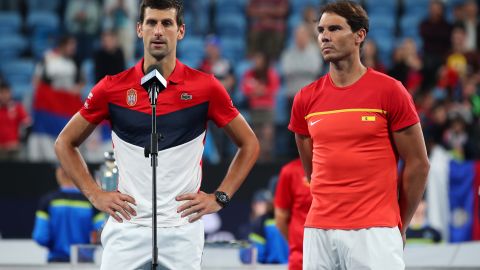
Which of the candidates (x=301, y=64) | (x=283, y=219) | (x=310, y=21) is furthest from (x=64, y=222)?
(x=310, y=21)

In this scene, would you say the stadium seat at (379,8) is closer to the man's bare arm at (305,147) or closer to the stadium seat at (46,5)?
the stadium seat at (46,5)

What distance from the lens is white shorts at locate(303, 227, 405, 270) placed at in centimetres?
491

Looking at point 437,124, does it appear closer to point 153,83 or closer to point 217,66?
point 217,66

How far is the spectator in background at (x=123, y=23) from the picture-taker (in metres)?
15.3

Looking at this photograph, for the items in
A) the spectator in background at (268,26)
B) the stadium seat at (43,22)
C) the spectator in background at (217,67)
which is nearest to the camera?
the spectator in background at (217,67)

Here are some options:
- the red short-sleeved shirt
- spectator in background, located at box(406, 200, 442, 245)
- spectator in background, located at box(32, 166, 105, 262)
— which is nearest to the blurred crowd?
spectator in background, located at box(406, 200, 442, 245)

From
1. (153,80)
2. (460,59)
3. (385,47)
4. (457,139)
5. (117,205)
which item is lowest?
(457,139)

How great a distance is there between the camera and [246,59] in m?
15.9

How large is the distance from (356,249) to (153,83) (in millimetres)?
1189

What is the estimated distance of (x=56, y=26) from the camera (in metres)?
16.5

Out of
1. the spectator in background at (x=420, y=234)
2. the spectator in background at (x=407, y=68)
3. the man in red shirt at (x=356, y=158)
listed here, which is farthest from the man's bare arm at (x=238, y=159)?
the spectator in background at (x=407, y=68)

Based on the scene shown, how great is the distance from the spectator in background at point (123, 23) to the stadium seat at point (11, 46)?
162 centimetres

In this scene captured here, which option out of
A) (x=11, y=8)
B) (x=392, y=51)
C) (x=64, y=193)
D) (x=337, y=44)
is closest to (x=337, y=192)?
(x=337, y=44)

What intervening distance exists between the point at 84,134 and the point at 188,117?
520 millimetres
